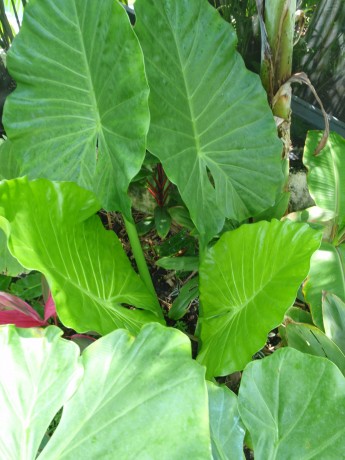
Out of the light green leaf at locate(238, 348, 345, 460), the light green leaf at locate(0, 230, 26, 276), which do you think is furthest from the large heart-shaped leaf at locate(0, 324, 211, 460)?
the light green leaf at locate(0, 230, 26, 276)

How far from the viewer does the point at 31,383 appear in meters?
0.58

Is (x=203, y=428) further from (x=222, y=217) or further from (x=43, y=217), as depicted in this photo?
(x=222, y=217)

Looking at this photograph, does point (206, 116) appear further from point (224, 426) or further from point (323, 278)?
point (224, 426)

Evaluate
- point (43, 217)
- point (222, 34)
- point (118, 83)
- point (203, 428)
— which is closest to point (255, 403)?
point (203, 428)

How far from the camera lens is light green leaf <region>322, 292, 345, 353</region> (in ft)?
3.25

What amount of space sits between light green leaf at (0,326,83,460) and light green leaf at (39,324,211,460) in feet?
0.08

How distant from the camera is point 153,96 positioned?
3.28 ft

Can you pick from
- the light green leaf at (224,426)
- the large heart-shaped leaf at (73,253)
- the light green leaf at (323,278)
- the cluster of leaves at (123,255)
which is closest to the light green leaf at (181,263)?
the cluster of leaves at (123,255)

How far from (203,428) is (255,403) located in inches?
5.9

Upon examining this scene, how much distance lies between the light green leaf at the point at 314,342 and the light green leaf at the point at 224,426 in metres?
0.31

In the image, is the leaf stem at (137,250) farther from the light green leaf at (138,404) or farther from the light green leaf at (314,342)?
the light green leaf at (138,404)

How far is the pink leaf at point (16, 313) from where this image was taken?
1041mm

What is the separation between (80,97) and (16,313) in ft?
1.65

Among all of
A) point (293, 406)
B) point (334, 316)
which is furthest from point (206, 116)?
point (293, 406)
